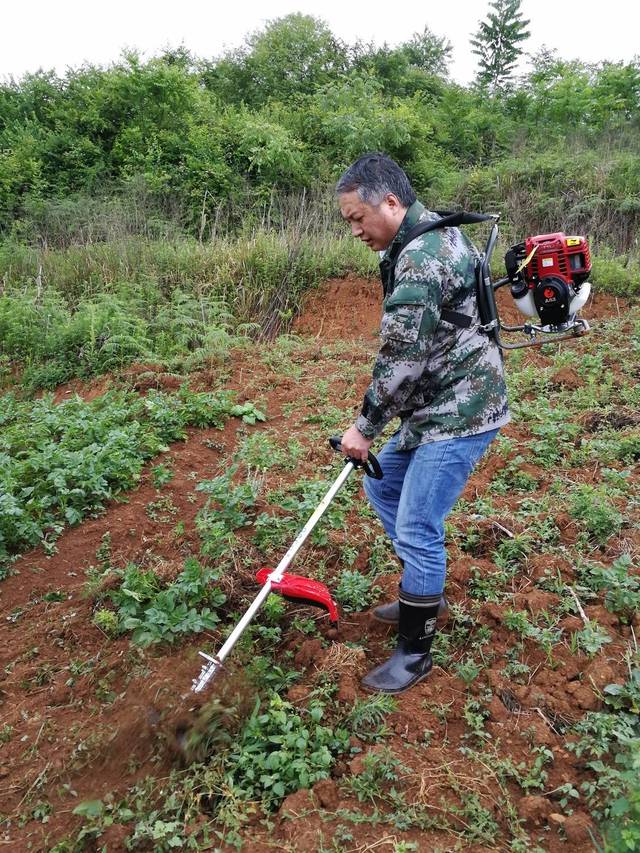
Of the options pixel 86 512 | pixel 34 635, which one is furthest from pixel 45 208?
pixel 34 635

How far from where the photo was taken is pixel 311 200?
1252 cm

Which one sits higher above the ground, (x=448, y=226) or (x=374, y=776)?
(x=448, y=226)

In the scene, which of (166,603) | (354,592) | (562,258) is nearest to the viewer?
(562,258)

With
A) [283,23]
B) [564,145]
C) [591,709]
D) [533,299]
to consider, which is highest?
[283,23]

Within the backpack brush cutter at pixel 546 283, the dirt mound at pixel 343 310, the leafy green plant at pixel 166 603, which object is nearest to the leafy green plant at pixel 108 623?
the leafy green plant at pixel 166 603

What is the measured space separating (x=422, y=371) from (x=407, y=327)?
199 millimetres

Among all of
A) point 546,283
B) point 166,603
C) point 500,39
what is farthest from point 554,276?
point 500,39

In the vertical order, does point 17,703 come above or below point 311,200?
below

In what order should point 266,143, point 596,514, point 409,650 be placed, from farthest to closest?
1. point 266,143
2. point 596,514
3. point 409,650

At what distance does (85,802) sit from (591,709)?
6.41 feet

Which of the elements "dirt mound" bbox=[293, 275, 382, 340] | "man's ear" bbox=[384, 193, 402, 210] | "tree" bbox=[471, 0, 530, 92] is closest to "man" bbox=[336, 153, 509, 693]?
"man's ear" bbox=[384, 193, 402, 210]

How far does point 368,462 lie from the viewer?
2846mm

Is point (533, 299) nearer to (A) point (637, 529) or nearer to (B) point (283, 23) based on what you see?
(A) point (637, 529)

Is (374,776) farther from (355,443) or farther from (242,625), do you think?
(355,443)
